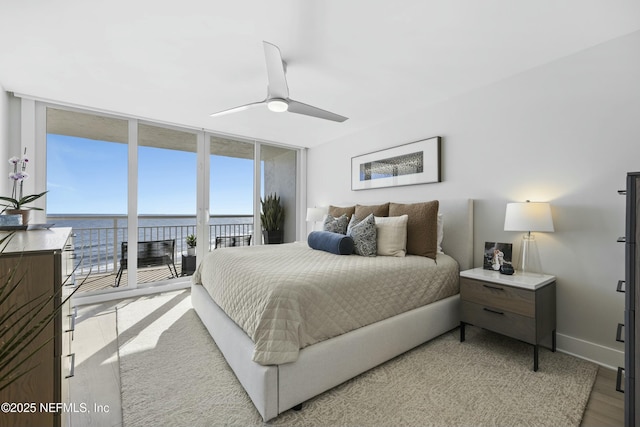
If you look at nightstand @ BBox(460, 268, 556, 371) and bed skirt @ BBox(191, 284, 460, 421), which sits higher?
nightstand @ BBox(460, 268, 556, 371)

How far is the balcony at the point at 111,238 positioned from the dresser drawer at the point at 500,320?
362 cm

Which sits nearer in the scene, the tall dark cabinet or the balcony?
the tall dark cabinet

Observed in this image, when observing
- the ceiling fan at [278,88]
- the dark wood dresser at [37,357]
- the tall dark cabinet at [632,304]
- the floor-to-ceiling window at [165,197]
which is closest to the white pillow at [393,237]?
the ceiling fan at [278,88]

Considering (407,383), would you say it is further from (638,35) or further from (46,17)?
(46,17)

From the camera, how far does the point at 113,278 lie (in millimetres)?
3924

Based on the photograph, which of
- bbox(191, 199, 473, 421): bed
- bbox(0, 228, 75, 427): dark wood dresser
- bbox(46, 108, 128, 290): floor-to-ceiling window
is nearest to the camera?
bbox(0, 228, 75, 427): dark wood dresser

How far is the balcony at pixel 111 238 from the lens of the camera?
12.5 ft

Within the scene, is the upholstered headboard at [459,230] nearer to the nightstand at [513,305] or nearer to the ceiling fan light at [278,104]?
the nightstand at [513,305]

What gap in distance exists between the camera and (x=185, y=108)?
135 inches

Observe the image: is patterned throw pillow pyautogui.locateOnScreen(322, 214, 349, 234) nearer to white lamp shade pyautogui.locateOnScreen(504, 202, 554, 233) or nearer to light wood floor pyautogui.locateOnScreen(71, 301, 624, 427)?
white lamp shade pyautogui.locateOnScreen(504, 202, 554, 233)

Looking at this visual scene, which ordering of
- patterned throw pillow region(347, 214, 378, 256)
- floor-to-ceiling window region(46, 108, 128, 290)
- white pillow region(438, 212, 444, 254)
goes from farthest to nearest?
floor-to-ceiling window region(46, 108, 128, 290), white pillow region(438, 212, 444, 254), patterned throw pillow region(347, 214, 378, 256)

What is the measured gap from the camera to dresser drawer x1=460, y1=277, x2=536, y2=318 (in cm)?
208

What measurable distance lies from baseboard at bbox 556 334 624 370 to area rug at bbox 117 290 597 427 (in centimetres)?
7

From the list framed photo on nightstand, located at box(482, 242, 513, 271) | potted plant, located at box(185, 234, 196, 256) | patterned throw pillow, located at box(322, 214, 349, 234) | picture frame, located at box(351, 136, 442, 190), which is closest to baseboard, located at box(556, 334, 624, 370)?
framed photo on nightstand, located at box(482, 242, 513, 271)
